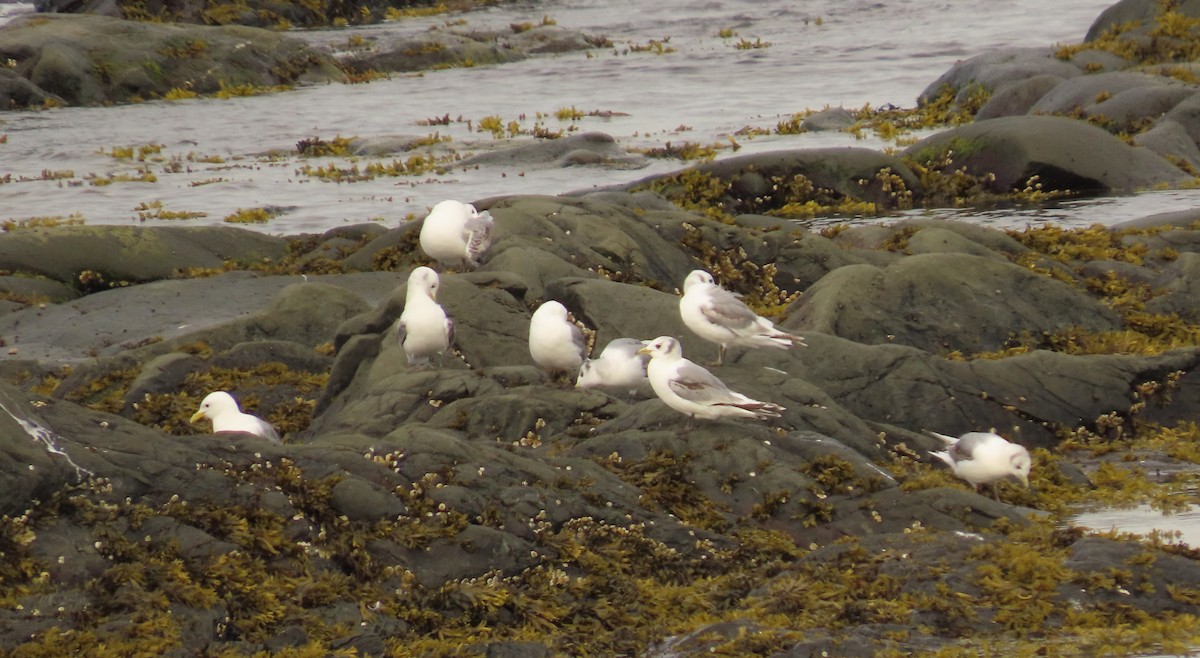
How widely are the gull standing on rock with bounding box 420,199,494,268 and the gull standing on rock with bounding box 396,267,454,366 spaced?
209cm

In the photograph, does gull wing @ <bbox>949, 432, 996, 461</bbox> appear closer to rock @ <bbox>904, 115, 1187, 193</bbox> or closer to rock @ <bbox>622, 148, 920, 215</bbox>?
rock @ <bbox>622, 148, 920, 215</bbox>

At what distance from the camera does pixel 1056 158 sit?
779 inches

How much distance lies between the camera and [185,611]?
20.5ft

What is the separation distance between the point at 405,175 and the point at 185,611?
17342 mm

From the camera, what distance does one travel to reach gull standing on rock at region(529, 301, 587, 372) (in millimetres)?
10250

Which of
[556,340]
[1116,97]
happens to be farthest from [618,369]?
[1116,97]

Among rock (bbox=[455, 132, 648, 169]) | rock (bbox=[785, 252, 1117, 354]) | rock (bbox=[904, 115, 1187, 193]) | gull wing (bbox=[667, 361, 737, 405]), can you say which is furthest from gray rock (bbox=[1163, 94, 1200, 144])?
gull wing (bbox=[667, 361, 737, 405])

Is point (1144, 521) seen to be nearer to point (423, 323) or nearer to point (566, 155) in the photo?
point (423, 323)

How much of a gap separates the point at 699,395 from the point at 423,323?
265cm

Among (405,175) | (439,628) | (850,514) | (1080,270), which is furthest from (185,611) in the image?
(405,175)

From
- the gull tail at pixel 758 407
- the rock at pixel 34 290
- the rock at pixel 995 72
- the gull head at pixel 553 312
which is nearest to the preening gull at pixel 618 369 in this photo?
the gull head at pixel 553 312

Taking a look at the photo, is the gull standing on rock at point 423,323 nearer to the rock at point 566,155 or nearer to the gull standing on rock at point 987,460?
the gull standing on rock at point 987,460

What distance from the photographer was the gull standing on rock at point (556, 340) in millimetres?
10250

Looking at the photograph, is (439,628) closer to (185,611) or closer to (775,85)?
(185,611)
